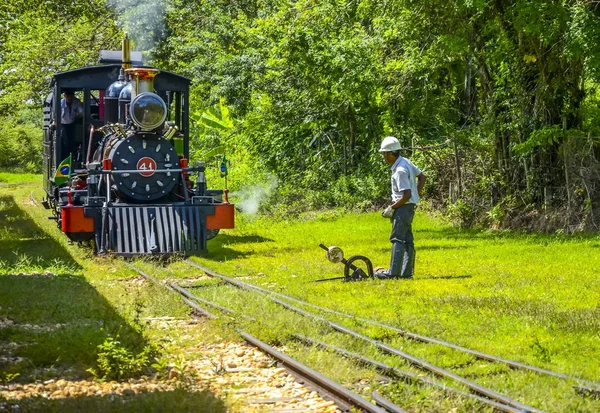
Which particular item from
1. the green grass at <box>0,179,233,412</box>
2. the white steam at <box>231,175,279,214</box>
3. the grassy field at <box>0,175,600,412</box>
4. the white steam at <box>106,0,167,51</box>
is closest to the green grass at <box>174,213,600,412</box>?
the grassy field at <box>0,175,600,412</box>

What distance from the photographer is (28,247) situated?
55.4ft

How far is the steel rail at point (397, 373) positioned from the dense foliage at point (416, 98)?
9235 mm

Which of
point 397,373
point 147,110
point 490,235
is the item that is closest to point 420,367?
point 397,373

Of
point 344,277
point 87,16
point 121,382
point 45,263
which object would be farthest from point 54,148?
point 87,16

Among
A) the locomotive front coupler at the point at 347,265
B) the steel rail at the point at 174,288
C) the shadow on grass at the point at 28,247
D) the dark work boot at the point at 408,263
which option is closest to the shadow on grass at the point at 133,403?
the steel rail at the point at 174,288

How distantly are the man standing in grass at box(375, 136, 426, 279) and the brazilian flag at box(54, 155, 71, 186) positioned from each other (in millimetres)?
7036

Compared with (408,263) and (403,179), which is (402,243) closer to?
(408,263)

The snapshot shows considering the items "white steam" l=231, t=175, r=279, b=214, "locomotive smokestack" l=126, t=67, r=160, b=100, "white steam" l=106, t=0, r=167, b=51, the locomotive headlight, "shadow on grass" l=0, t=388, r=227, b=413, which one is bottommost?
"shadow on grass" l=0, t=388, r=227, b=413

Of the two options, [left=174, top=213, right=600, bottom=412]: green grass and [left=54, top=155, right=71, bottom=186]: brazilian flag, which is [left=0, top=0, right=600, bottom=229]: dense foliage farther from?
[left=54, top=155, right=71, bottom=186]: brazilian flag

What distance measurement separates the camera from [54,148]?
17484mm

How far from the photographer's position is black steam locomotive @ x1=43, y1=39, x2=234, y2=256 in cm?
1462

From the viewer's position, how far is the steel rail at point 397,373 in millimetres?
5933

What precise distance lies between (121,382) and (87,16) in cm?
3071

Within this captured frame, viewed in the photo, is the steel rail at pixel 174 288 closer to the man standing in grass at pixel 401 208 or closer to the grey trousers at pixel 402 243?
the man standing in grass at pixel 401 208
